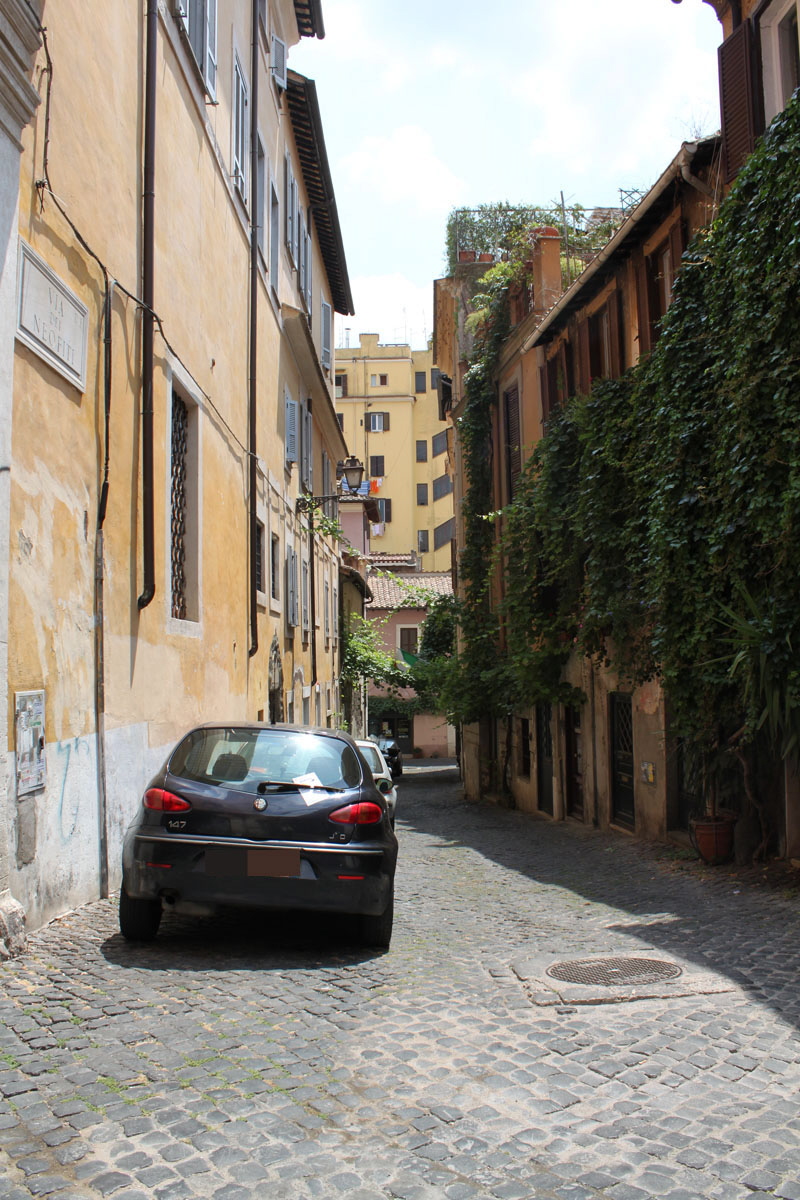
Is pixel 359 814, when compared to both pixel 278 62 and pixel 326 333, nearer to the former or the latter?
pixel 278 62

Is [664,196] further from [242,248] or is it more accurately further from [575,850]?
[575,850]

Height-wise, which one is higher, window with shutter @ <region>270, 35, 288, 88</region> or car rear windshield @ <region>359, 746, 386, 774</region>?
window with shutter @ <region>270, 35, 288, 88</region>

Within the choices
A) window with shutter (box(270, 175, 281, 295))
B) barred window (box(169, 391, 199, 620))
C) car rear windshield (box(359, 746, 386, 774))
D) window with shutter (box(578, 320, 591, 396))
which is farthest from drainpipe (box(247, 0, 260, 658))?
window with shutter (box(578, 320, 591, 396))

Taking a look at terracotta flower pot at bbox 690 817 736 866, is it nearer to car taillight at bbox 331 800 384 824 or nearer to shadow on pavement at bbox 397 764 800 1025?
shadow on pavement at bbox 397 764 800 1025

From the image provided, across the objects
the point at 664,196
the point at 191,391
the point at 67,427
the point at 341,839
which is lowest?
the point at 341,839

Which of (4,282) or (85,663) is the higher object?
(4,282)

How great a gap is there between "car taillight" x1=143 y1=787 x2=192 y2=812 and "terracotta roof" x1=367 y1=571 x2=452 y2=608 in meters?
42.1

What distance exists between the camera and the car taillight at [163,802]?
5.96m

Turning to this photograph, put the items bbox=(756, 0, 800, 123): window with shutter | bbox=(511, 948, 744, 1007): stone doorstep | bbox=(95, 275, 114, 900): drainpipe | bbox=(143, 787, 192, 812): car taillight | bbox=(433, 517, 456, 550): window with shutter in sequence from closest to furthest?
bbox=(511, 948, 744, 1007): stone doorstep < bbox=(143, 787, 192, 812): car taillight < bbox=(95, 275, 114, 900): drainpipe < bbox=(756, 0, 800, 123): window with shutter < bbox=(433, 517, 456, 550): window with shutter

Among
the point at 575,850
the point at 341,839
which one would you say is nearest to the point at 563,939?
the point at 341,839

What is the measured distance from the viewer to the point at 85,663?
7270 mm

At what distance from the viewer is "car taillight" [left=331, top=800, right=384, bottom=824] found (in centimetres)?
600

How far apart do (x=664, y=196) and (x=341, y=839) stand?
10.1m

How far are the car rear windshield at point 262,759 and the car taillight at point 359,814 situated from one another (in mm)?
185
